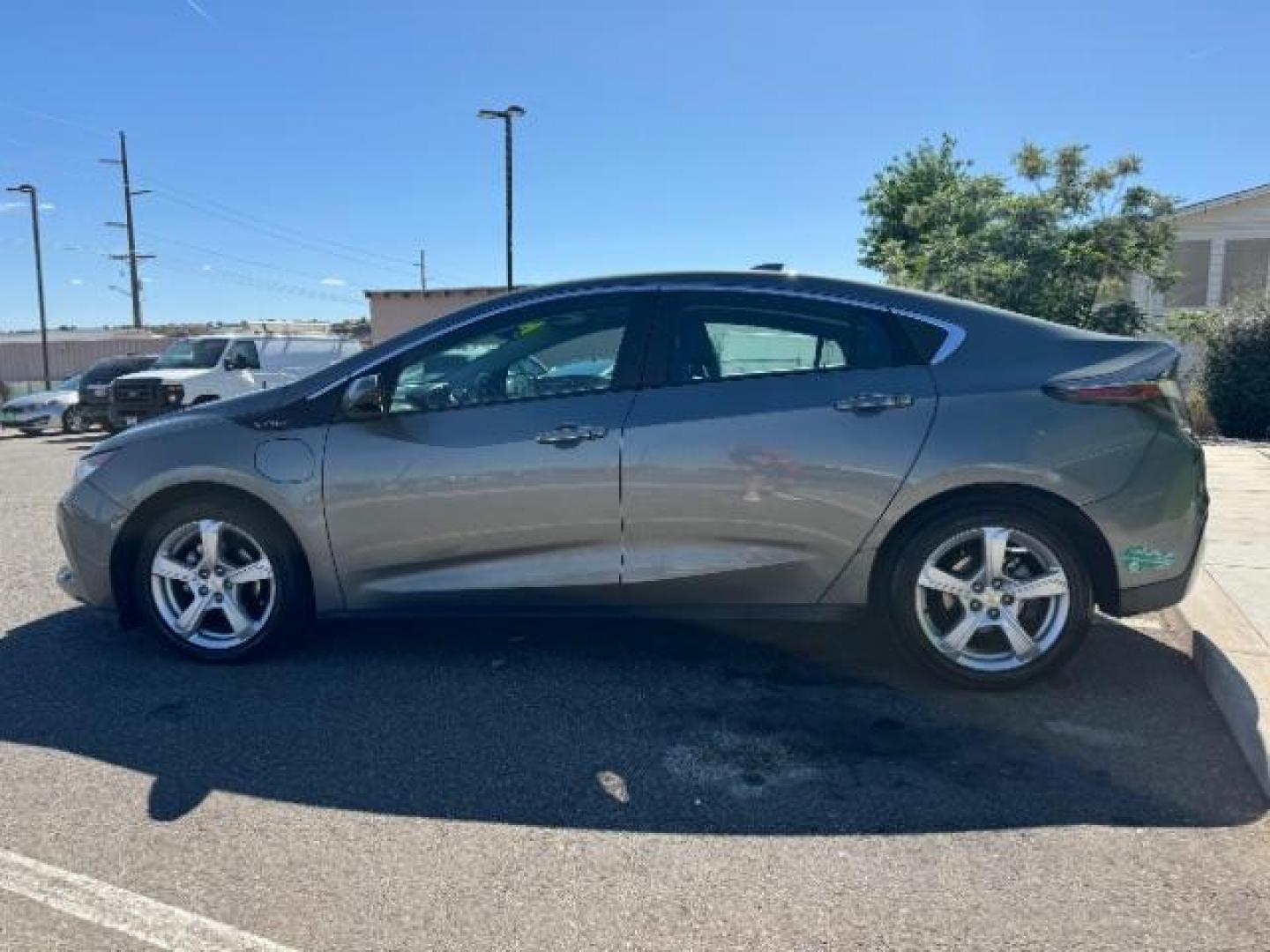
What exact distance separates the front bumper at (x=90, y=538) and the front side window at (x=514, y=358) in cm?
137

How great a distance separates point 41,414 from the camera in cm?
2152

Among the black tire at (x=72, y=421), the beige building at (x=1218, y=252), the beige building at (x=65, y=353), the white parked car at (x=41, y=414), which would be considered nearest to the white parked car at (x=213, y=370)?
the black tire at (x=72, y=421)

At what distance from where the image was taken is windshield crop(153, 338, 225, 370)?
17562mm

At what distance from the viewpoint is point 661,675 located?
4.21 m

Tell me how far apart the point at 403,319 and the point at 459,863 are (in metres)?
30.7

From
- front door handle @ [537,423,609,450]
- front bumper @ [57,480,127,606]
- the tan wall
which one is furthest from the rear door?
the tan wall

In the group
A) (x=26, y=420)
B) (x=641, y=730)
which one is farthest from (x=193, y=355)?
(x=641, y=730)

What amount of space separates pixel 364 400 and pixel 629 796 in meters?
1.95

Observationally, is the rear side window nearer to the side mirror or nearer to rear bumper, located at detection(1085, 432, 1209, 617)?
rear bumper, located at detection(1085, 432, 1209, 617)

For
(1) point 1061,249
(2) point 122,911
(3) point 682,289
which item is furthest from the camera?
(1) point 1061,249

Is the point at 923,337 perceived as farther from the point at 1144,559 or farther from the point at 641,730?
the point at 641,730

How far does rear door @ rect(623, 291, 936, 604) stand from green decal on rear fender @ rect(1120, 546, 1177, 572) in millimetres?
915

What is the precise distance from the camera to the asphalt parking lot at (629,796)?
8.36 ft

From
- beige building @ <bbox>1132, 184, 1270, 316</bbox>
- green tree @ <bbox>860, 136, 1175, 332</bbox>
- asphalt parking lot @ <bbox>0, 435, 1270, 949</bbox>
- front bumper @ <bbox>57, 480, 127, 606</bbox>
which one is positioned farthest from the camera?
beige building @ <bbox>1132, 184, 1270, 316</bbox>
